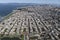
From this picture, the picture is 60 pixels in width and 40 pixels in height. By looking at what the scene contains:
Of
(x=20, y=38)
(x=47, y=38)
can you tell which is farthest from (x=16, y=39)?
(x=47, y=38)

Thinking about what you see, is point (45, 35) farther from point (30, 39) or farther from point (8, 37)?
point (8, 37)

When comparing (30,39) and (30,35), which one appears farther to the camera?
(30,35)

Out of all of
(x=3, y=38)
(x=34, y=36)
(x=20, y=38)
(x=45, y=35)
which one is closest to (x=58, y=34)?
(x=45, y=35)

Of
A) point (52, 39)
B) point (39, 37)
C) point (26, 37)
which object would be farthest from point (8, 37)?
point (52, 39)

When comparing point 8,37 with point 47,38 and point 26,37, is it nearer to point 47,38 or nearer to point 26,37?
point 26,37

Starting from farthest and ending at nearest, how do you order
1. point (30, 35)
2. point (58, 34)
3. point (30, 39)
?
1. point (58, 34)
2. point (30, 35)
3. point (30, 39)

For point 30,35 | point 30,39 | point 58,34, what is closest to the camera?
point 30,39

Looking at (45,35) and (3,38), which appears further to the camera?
(45,35)

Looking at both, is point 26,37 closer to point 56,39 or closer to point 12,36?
point 12,36
